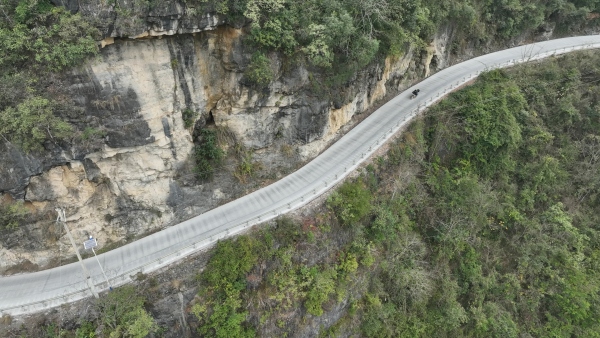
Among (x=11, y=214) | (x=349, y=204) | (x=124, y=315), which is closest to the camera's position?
(x=124, y=315)

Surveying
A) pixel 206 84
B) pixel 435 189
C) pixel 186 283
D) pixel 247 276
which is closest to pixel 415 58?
pixel 435 189

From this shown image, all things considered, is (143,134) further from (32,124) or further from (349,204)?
(349,204)

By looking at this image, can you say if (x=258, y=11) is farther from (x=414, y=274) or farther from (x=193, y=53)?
(x=414, y=274)

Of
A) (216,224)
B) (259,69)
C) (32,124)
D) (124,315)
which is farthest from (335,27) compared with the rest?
(124,315)

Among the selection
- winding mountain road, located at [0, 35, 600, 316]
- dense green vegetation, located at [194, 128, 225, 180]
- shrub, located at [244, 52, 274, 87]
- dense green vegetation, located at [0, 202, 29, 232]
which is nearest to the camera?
dense green vegetation, located at [0, 202, 29, 232]

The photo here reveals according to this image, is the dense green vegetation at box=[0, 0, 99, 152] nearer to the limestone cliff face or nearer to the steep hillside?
the limestone cliff face

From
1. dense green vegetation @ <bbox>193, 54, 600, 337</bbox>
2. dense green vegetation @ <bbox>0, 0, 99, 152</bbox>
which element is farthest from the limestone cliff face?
dense green vegetation @ <bbox>193, 54, 600, 337</bbox>
